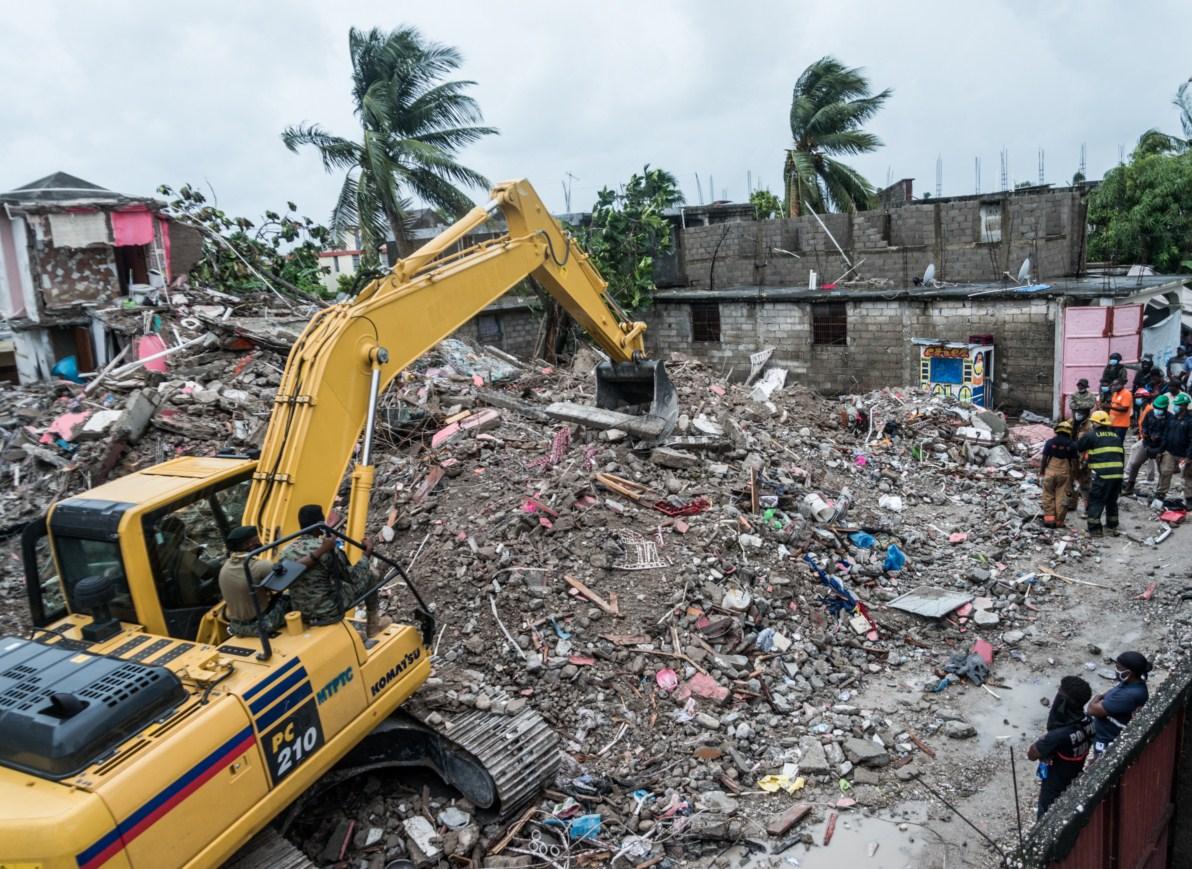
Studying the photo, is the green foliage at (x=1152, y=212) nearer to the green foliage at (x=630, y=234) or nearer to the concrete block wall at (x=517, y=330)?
the green foliage at (x=630, y=234)

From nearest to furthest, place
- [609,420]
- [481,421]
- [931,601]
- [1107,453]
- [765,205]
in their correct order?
[931,601] < [1107,453] < [609,420] < [481,421] < [765,205]

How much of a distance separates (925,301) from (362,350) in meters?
13.3

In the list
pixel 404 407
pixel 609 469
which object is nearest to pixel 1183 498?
pixel 609 469

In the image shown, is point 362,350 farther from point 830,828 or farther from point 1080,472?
point 1080,472

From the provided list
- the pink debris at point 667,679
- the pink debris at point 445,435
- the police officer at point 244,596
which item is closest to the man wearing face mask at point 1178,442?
the pink debris at point 667,679

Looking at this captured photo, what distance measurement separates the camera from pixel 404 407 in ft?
37.7

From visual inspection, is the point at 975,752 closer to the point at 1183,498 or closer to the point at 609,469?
the point at 609,469

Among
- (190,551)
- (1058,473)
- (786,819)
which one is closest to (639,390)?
(1058,473)

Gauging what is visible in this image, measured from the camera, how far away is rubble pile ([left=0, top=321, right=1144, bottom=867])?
5.46 m

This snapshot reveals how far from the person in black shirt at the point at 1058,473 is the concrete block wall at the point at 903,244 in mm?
8229

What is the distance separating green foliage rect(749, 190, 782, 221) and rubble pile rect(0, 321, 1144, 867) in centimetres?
1615

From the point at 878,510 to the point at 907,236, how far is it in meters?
9.60

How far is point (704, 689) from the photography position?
21.4 ft

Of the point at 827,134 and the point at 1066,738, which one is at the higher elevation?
the point at 827,134
